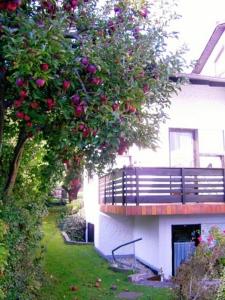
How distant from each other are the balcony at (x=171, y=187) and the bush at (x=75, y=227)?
877 cm

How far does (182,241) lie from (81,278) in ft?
9.86

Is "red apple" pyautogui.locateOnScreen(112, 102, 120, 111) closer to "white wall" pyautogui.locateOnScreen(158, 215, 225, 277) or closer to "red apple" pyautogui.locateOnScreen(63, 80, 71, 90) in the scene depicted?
"red apple" pyautogui.locateOnScreen(63, 80, 71, 90)

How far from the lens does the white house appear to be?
34.1 ft

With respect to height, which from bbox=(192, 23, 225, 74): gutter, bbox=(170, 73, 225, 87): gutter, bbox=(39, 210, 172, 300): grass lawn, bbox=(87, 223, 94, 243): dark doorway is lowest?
bbox=(39, 210, 172, 300): grass lawn

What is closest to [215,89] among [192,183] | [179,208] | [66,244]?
[192,183]

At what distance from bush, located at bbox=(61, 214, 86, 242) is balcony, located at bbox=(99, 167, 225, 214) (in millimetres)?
8769

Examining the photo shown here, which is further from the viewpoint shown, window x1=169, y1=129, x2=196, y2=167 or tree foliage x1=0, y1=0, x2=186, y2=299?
window x1=169, y1=129, x2=196, y2=167

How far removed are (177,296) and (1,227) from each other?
3.86 meters

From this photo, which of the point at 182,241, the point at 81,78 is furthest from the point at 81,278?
the point at 81,78

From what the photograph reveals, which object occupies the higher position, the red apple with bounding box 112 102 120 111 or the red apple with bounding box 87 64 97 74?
the red apple with bounding box 87 64 97 74

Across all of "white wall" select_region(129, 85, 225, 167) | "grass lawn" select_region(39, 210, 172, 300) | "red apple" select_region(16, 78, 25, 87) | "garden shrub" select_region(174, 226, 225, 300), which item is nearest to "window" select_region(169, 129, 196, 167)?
"white wall" select_region(129, 85, 225, 167)

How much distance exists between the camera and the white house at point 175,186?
10.4m

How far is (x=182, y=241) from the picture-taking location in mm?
10758

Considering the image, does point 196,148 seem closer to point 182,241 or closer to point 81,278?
point 182,241
